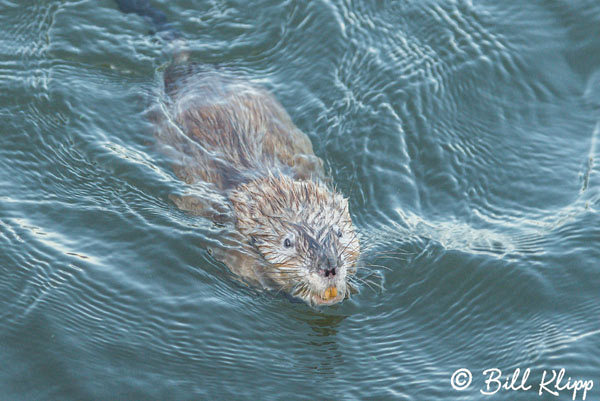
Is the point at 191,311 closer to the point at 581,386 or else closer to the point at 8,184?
the point at 8,184

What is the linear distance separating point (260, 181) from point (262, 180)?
0.02 m

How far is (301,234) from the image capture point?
18.5 feet

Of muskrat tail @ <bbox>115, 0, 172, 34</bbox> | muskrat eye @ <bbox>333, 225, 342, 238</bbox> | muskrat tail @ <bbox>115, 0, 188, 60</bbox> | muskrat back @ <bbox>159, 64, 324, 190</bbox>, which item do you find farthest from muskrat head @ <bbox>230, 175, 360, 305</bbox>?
muskrat tail @ <bbox>115, 0, 172, 34</bbox>

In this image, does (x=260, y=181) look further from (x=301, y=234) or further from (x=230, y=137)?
(x=301, y=234)

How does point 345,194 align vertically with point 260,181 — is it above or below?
below

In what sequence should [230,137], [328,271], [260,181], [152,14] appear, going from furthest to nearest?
[152,14], [230,137], [260,181], [328,271]

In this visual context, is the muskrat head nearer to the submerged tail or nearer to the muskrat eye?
the muskrat eye

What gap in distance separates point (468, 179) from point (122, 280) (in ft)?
9.26

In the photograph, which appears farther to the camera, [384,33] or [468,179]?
[384,33]

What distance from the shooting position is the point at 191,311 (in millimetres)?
5645

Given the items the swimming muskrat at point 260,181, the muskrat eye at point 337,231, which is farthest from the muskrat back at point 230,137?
the muskrat eye at point 337,231

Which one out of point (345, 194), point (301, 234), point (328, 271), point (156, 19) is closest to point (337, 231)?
point (301, 234)

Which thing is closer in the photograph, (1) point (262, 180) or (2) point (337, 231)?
(2) point (337, 231)

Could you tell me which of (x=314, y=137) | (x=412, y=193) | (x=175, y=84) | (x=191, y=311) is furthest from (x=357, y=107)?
(x=191, y=311)
